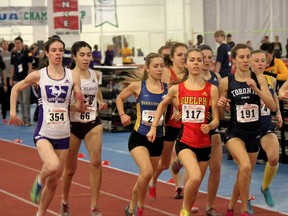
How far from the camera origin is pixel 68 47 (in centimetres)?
1866

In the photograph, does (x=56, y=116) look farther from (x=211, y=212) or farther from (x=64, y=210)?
(x=211, y=212)

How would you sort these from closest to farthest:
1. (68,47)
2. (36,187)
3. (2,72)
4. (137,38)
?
1. (36,187)
2. (68,47)
3. (2,72)
4. (137,38)

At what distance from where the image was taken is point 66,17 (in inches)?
755

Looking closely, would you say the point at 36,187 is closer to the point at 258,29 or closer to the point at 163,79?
the point at 163,79

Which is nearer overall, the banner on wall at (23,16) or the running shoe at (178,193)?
the running shoe at (178,193)

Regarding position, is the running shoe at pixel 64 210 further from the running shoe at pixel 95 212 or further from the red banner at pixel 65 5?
the red banner at pixel 65 5

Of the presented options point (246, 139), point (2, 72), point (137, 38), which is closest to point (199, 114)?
point (246, 139)

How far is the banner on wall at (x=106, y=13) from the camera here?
1800 inches

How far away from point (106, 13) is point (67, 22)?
2763cm

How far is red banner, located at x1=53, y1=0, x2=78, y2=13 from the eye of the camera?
19266mm

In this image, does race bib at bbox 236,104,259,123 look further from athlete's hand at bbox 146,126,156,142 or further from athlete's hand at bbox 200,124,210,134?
athlete's hand at bbox 146,126,156,142

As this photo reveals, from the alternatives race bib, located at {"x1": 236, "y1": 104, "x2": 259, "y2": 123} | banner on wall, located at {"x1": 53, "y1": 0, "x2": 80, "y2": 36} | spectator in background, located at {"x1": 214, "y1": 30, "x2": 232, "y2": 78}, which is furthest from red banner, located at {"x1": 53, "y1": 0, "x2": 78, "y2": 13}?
race bib, located at {"x1": 236, "y1": 104, "x2": 259, "y2": 123}

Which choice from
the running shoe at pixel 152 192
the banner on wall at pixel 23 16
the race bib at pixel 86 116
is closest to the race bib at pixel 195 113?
the race bib at pixel 86 116

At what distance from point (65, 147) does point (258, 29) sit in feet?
131
